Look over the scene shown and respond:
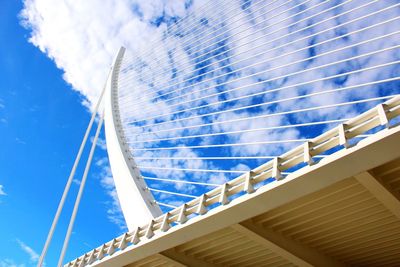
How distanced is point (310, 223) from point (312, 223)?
0.13ft

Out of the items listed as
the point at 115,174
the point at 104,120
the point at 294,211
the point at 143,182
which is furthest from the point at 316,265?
the point at 104,120

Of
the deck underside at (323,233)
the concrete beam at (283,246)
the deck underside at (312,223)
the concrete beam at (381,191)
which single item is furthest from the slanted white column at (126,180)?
the concrete beam at (381,191)

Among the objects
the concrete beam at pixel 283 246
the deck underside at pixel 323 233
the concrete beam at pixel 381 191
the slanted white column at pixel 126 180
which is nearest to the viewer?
the concrete beam at pixel 381 191

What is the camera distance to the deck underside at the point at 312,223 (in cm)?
704

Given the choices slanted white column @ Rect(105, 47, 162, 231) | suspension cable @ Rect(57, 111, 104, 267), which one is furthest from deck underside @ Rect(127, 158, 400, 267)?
suspension cable @ Rect(57, 111, 104, 267)

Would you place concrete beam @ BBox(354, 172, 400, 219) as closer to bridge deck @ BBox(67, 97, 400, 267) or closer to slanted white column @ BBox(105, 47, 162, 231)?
bridge deck @ BBox(67, 97, 400, 267)

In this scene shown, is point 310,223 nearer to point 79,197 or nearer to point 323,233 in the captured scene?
point 323,233

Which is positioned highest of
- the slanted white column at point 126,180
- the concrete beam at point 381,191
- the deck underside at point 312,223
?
the slanted white column at point 126,180

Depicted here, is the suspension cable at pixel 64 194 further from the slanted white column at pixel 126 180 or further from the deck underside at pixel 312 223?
the deck underside at pixel 312 223

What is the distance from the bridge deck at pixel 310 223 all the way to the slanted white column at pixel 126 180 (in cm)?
432

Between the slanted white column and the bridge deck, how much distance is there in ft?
14.2

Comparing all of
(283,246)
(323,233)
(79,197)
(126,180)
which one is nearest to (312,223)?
(323,233)

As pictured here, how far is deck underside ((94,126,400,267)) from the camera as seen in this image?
277 inches

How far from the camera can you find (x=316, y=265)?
9.59 m
